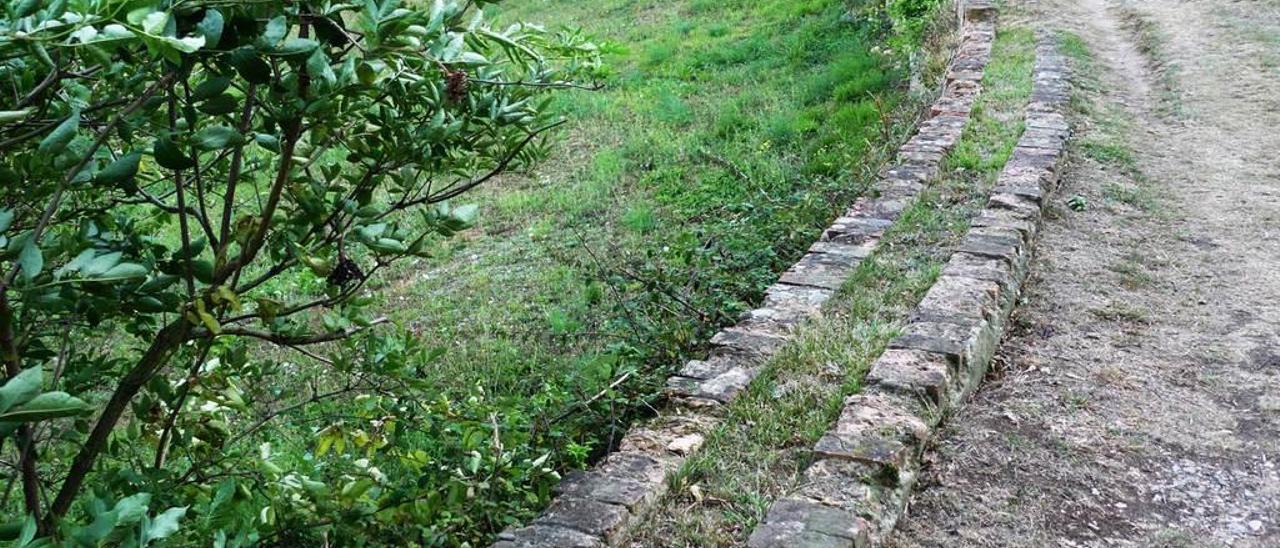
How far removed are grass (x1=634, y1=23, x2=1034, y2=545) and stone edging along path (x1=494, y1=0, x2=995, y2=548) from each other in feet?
0.24

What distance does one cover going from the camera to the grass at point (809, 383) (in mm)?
3348

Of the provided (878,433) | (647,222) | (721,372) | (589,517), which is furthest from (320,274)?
(647,222)

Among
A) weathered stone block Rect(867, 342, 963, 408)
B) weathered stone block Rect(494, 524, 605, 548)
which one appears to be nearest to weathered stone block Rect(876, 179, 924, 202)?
weathered stone block Rect(867, 342, 963, 408)

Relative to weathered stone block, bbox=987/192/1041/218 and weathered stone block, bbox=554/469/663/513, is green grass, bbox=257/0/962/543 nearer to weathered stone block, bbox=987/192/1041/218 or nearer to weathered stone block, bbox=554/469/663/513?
weathered stone block, bbox=554/469/663/513

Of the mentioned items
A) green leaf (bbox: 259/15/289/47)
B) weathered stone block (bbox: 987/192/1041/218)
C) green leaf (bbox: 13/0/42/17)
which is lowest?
weathered stone block (bbox: 987/192/1041/218)

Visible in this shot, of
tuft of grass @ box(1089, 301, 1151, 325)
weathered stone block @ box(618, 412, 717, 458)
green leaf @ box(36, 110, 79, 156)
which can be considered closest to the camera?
green leaf @ box(36, 110, 79, 156)

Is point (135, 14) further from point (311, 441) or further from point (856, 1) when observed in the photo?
point (856, 1)

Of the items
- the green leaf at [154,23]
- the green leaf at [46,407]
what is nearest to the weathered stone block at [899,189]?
the green leaf at [154,23]

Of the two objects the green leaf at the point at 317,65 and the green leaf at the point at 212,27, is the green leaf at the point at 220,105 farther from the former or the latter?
the green leaf at the point at 212,27

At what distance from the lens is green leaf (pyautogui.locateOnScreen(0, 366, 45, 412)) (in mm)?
1392

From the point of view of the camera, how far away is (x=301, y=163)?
8.77ft

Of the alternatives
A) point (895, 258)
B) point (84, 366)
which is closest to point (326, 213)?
point (84, 366)

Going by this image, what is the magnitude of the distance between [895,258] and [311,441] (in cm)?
262

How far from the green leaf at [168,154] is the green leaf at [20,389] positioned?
2.11ft
